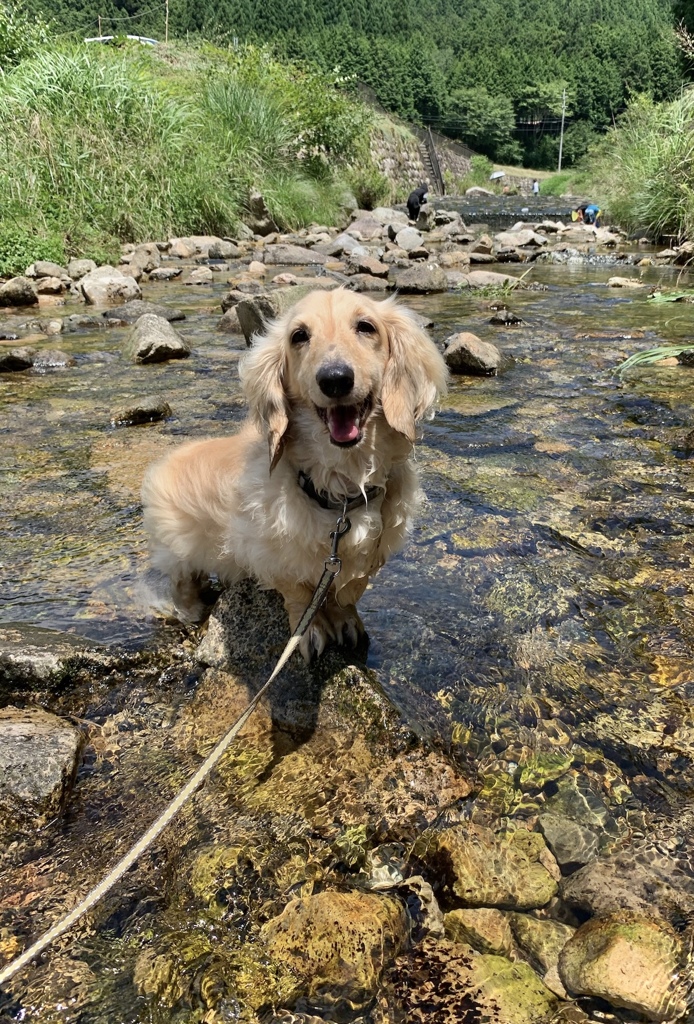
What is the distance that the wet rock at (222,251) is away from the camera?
1279 cm

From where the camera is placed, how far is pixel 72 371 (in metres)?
6.14

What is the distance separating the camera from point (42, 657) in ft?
7.41

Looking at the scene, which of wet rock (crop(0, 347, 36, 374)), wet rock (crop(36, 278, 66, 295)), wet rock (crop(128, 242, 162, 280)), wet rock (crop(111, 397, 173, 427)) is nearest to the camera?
wet rock (crop(111, 397, 173, 427))

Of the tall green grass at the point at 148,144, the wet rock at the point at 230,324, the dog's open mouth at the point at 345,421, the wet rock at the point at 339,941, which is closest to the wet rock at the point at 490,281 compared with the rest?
the wet rock at the point at 230,324

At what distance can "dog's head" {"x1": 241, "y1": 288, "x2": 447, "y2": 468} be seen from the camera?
2090 millimetres

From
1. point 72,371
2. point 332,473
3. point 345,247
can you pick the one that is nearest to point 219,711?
point 332,473

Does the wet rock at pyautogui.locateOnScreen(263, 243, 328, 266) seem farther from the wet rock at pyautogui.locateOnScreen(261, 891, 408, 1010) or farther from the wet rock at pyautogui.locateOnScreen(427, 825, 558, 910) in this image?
the wet rock at pyautogui.locateOnScreen(261, 891, 408, 1010)

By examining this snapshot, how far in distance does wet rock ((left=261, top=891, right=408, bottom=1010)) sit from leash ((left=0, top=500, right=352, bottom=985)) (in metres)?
0.37

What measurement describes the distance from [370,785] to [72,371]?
524 centimetres

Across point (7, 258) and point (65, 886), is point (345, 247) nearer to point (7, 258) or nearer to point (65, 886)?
point (7, 258)

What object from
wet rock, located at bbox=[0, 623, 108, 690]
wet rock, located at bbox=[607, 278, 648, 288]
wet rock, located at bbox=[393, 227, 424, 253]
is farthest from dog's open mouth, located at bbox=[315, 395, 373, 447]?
wet rock, located at bbox=[393, 227, 424, 253]

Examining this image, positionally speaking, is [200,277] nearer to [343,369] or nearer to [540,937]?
[343,369]

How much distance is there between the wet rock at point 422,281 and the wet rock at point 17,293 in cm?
491

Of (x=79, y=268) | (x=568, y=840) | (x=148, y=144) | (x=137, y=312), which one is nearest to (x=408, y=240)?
(x=148, y=144)
